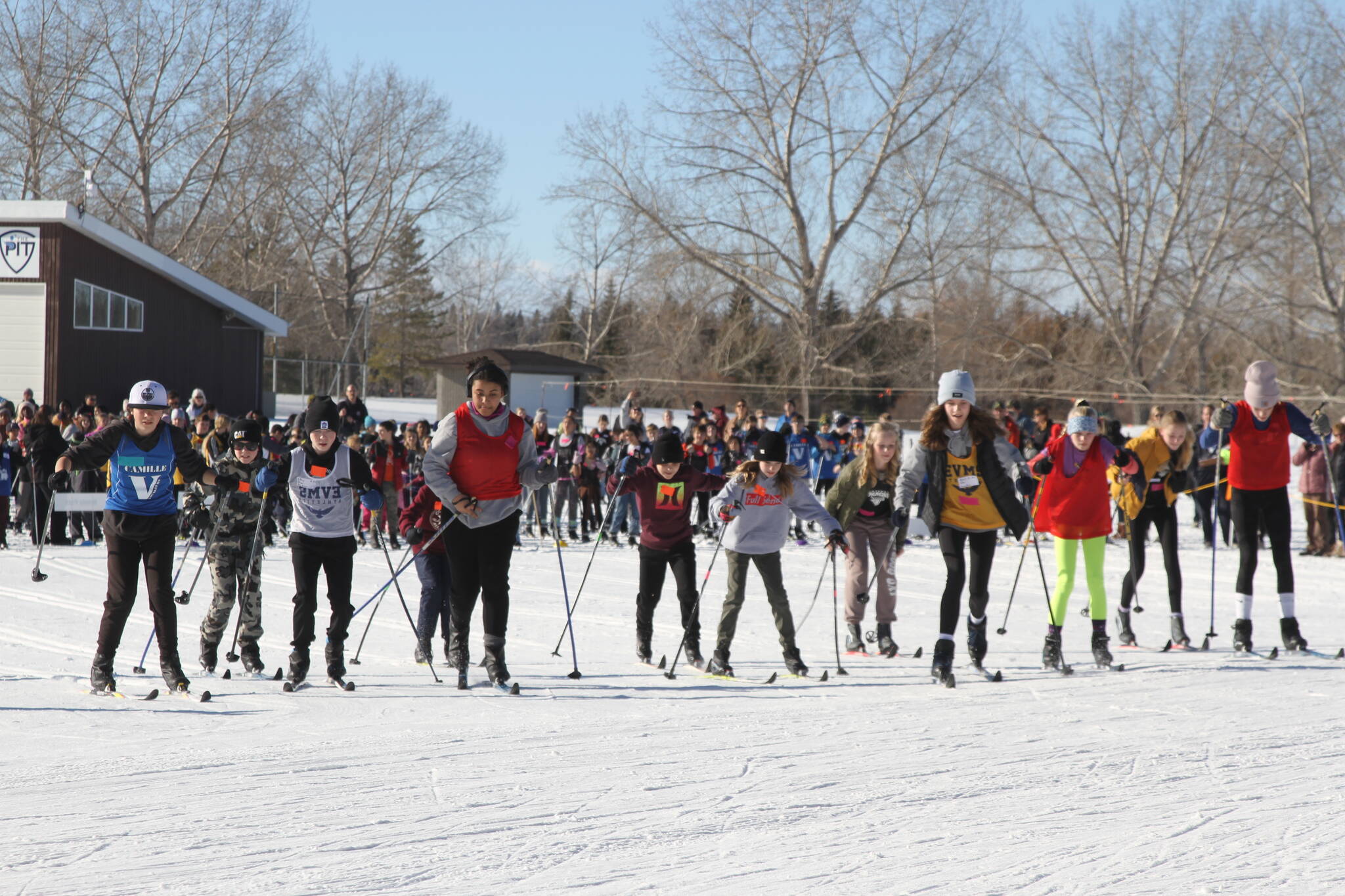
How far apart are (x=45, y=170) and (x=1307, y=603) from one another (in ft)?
112

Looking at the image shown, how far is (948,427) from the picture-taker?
6.47 meters

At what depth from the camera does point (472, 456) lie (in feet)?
19.7

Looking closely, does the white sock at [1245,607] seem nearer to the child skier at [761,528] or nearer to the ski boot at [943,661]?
the ski boot at [943,661]

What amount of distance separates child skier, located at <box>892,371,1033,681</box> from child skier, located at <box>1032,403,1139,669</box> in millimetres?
495

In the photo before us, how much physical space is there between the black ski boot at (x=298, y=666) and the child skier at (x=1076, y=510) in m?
4.10

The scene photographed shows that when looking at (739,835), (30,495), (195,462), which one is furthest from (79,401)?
(739,835)

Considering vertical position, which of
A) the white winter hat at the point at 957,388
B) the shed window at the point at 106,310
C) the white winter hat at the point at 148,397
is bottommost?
the white winter hat at the point at 148,397

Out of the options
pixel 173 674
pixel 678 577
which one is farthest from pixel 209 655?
pixel 678 577

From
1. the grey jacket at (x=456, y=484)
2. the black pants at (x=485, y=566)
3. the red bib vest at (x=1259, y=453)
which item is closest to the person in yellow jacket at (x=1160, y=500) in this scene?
the red bib vest at (x=1259, y=453)

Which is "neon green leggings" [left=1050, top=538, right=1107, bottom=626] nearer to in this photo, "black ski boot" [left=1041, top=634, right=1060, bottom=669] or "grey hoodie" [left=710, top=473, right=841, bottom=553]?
"black ski boot" [left=1041, top=634, right=1060, bottom=669]

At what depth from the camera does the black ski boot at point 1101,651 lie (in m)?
6.97

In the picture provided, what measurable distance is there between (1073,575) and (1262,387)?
1.96 meters

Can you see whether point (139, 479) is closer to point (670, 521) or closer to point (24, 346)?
point (670, 521)

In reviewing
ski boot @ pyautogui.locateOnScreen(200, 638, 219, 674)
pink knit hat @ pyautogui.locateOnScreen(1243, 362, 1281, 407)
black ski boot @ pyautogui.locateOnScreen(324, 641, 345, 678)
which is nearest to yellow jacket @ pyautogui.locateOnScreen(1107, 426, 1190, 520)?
pink knit hat @ pyautogui.locateOnScreen(1243, 362, 1281, 407)
